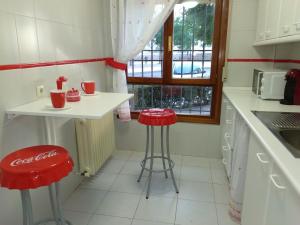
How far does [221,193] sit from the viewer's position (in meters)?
2.27

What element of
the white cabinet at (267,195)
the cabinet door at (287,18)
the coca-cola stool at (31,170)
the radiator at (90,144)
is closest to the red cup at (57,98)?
the coca-cola stool at (31,170)

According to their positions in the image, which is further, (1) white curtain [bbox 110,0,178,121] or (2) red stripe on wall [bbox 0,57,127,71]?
(1) white curtain [bbox 110,0,178,121]

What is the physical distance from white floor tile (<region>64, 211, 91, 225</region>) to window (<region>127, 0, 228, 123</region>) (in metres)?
1.42

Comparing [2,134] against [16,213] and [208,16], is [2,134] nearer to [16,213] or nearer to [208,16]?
[16,213]

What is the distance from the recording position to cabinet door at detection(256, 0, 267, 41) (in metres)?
2.22

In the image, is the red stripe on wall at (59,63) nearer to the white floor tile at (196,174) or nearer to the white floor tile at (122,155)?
the white floor tile at (122,155)

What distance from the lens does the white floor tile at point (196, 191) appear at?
7.19ft

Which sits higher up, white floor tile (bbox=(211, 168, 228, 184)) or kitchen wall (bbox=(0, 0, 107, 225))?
kitchen wall (bbox=(0, 0, 107, 225))

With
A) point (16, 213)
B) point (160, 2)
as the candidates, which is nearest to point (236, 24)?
point (160, 2)

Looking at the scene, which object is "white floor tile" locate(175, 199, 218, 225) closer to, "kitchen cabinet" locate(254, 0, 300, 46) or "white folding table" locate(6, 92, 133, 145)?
"white folding table" locate(6, 92, 133, 145)

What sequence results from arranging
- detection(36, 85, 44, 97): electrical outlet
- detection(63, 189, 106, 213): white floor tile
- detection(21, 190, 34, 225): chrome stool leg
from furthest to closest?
detection(63, 189, 106, 213): white floor tile → detection(36, 85, 44, 97): electrical outlet → detection(21, 190, 34, 225): chrome stool leg

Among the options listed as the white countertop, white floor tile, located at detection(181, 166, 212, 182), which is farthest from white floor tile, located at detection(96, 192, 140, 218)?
the white countertop

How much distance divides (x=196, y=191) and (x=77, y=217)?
3.56 feet

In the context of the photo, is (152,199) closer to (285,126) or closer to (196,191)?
(196,191)
